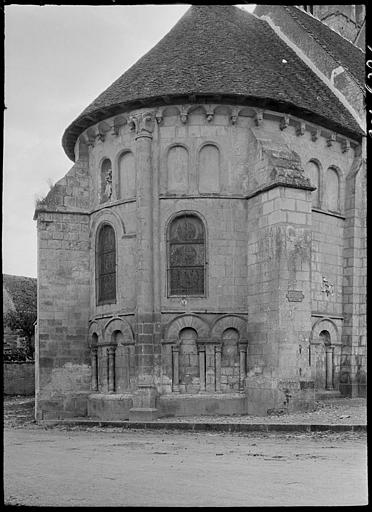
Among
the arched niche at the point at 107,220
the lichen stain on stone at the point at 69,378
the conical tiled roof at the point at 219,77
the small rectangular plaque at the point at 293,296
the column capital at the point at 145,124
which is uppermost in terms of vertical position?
the conical tiled roof at the point at 219,77

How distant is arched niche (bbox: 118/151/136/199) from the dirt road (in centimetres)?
766

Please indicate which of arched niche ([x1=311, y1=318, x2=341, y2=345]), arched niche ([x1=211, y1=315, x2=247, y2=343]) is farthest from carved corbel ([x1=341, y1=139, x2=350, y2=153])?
arched niche ([x1=211, y1=315, x2=247, y2=343])

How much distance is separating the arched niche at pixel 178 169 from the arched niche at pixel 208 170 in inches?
15.8

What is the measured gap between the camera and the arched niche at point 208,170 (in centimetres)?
2100

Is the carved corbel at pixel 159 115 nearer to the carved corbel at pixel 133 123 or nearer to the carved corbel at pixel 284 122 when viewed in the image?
the carved corbel at pixel 133 123

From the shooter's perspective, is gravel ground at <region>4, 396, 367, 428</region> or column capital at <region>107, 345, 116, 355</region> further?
column capital at <region>107, 345, 116, 355</region>

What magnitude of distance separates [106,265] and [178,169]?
379 centimetres

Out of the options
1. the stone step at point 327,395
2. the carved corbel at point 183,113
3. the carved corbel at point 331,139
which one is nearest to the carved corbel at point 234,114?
the carved corbel at point 183,113

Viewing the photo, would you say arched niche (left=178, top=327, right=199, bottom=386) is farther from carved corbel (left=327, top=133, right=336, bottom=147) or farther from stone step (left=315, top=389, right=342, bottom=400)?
carved corbel (left=327, top=133, right=336, bottom=147)

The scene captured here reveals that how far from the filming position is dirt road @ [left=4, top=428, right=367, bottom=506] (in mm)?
7785

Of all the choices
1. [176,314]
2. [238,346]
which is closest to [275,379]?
[238,346]

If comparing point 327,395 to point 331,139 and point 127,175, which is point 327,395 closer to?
point 331,139

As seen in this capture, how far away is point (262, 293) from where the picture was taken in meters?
20.1

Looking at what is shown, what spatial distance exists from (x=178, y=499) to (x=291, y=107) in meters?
15.4
